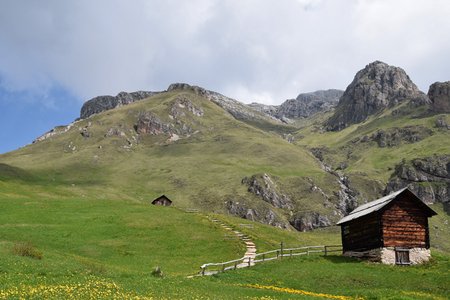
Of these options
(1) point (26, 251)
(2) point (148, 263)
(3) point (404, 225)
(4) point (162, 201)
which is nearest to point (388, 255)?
Result: (3) point (404, 225)

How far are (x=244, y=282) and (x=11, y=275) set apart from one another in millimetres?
19041

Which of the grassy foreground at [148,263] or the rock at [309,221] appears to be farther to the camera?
the rock at [309,221]

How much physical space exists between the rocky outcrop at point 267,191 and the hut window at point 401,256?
12401 cm

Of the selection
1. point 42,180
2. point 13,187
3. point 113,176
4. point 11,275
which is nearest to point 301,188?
point 113,176

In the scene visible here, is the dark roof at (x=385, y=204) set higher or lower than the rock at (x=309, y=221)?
lower

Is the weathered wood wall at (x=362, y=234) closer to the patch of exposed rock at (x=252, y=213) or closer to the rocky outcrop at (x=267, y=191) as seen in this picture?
the patch of exposed rock at (x=252, y=213)

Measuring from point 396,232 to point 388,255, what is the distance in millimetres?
2961

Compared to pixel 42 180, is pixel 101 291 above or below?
below

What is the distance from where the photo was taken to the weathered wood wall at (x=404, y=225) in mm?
50500

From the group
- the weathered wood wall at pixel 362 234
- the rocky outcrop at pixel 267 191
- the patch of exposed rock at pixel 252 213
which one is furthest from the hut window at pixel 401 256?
the rocky outcrop at pixel 267 191

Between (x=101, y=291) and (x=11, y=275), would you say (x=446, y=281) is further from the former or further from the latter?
(x=11, y=275)

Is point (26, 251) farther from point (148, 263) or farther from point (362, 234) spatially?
point (362, 234)

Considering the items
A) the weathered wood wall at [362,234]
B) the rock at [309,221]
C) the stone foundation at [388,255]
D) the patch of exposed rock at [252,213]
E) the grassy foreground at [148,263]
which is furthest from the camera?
the rock at [309,221]

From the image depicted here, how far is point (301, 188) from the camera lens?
190 meters
